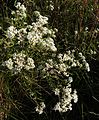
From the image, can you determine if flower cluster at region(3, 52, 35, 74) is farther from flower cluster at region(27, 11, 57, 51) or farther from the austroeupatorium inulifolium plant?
flower cluster at region(27, 11, 57, 51)

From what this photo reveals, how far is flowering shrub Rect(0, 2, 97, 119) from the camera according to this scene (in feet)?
11.6

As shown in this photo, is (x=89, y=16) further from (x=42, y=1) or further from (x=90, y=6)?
(x=42, y=1)

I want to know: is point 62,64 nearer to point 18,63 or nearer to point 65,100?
point 65,100

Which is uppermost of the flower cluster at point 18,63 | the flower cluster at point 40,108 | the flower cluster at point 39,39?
the flower cluster at point 39,39

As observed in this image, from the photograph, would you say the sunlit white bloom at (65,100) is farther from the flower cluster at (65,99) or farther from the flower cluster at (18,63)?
the flower cluster at (18,63)

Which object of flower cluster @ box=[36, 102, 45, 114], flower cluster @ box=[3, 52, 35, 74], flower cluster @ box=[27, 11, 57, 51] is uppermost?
flower cluster @ box=[27, 11, 57, 51]

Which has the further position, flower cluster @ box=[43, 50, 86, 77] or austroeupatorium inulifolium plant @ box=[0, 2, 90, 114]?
flower cluster @ box=[43, 50, 86, 77]

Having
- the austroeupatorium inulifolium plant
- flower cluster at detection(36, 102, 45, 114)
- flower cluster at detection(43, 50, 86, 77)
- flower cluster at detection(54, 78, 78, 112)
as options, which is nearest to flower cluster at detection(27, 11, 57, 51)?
Answer: the austroeupatorium inulifolium plant

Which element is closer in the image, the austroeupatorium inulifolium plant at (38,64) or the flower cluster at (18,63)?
the flower cluster at (18,63)

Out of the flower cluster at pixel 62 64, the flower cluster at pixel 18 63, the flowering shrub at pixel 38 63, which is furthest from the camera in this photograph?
the flower cluster at pixel 62 64

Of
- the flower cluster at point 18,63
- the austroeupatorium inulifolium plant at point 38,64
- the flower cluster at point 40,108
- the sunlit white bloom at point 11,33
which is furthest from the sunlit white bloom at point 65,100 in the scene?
the sunlit white bloom at point 11,33

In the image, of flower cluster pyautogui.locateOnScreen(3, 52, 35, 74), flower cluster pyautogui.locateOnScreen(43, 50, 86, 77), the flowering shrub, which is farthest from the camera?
flower cluster pyautogui.locateOnScreen(43, 50, 86, 77)

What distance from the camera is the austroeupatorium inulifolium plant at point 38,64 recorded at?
11.6 feet

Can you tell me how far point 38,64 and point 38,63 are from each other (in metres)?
0.02
